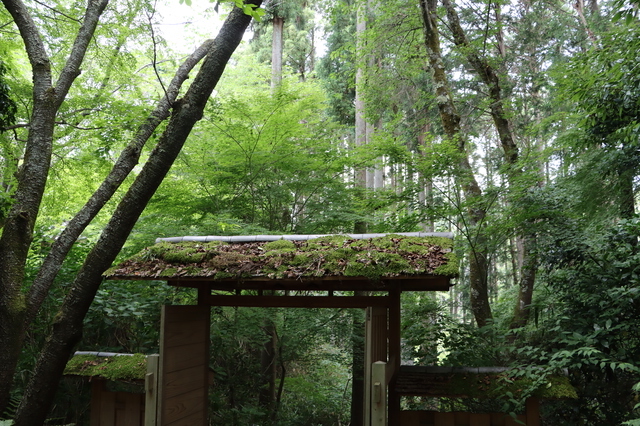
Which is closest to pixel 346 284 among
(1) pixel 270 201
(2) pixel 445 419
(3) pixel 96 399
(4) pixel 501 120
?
(2) pixel 445 419

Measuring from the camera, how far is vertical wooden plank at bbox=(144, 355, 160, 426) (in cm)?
372

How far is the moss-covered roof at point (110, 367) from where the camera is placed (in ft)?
14.3

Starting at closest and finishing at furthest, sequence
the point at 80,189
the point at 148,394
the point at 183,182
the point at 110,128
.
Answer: the point at 148,394, the point at 110,128, the point at 183,182, the point at 80,189

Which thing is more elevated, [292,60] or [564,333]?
[292,60]

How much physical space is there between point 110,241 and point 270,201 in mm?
3196

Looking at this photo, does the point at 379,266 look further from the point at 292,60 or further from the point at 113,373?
the point at 292,60

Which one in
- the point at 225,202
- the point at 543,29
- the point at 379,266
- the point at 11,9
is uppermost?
the point at 543,29

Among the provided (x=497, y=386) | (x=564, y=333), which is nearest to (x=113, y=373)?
(x=497, y=386)

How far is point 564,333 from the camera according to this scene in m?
4.27

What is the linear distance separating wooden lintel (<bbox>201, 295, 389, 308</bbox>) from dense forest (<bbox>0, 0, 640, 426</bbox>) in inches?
49.4

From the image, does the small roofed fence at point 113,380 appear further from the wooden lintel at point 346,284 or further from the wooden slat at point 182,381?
the wooden lintel at point 346,284

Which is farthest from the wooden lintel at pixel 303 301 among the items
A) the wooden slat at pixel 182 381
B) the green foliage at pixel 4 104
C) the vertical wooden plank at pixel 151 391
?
the green foliage at pixel 4 104

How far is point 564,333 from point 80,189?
26.7ft

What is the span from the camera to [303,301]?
4.30 meters
